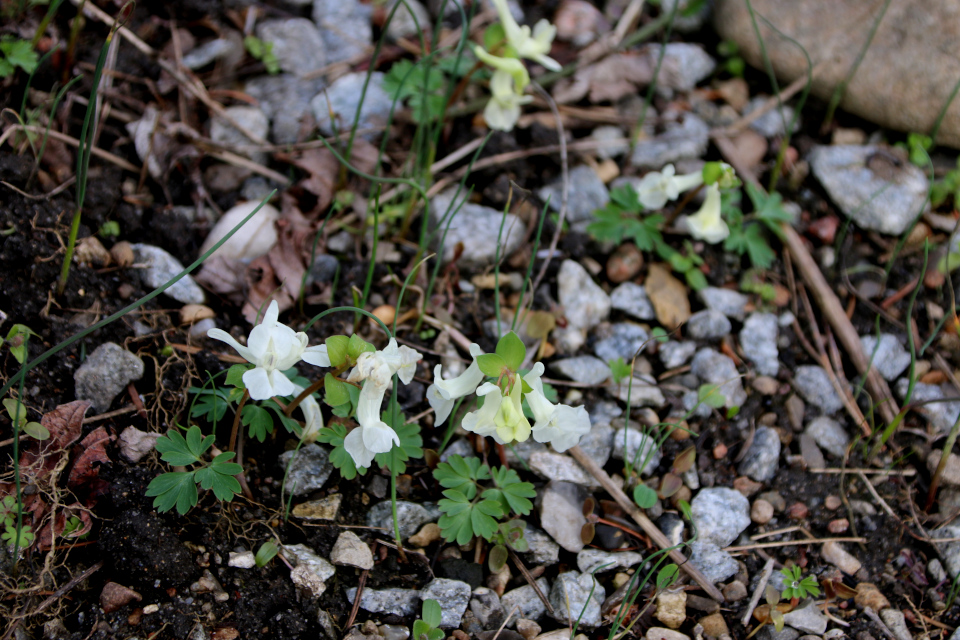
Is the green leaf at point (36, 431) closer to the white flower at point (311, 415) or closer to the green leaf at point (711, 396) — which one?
the white flower at point (311, 415)

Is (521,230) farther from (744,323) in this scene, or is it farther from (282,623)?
(282,623)

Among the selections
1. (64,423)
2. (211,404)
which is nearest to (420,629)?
(211,404)

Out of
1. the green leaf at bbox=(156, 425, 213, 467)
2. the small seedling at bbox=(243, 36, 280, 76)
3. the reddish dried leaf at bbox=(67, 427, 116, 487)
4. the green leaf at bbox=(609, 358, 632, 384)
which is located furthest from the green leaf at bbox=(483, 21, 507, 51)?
the reddish dried leaf at bbox=(67, 427, 116, 487)

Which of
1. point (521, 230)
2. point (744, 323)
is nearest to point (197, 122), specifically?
point (521, 230)

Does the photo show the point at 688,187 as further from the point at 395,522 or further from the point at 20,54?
the point at 20,54

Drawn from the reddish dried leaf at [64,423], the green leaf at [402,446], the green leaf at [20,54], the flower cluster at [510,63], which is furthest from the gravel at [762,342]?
the green leaf at [20,54]

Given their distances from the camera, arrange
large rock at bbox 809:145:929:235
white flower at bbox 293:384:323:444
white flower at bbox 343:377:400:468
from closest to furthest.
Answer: white flower at bbox 343:377:400:468 → white flower at bbox 293:384:323:444 → large rock at bbox 809:145:929:235

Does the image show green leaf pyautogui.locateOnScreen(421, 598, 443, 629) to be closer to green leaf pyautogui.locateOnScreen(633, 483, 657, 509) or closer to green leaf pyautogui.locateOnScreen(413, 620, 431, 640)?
green leaf pyautogui.locateOnScreen(413, 620, 431, 640)
